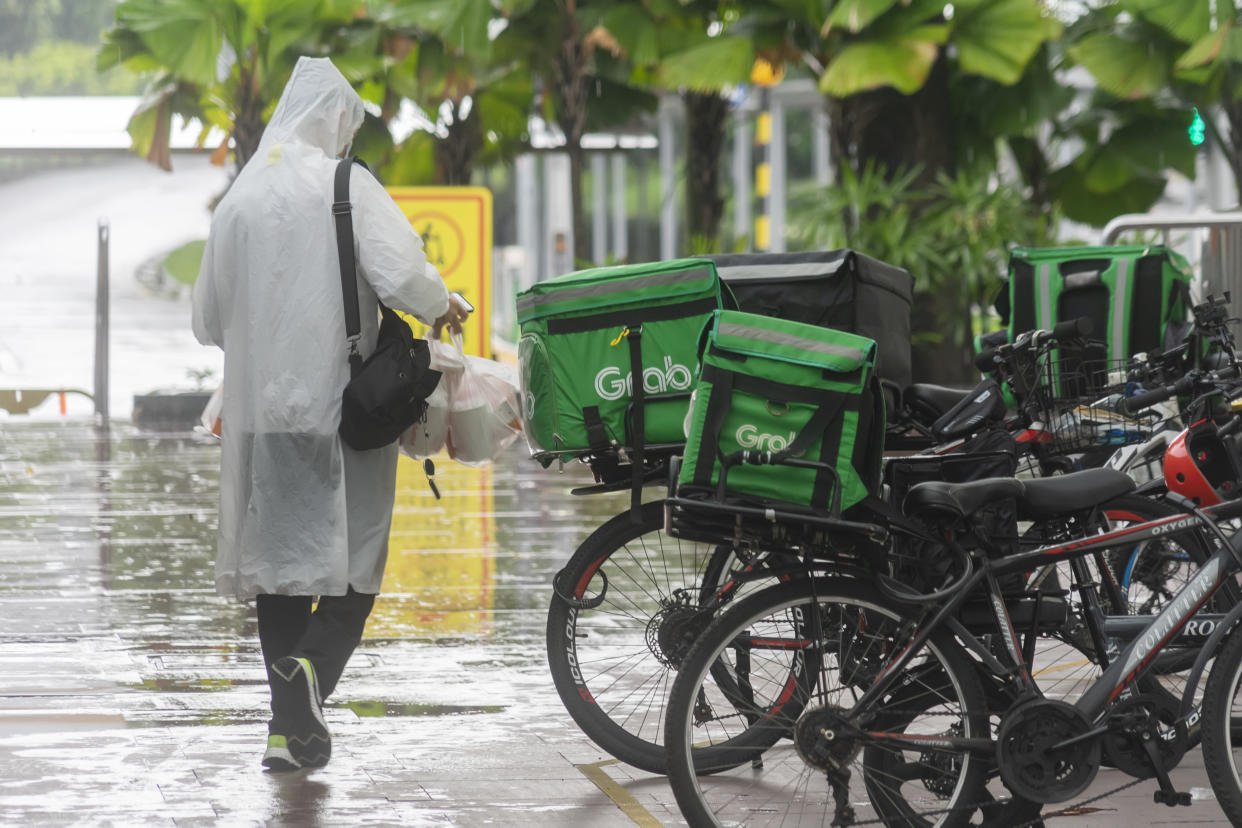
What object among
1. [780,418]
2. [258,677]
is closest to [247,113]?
[258,677]

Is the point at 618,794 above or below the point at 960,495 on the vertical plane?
below

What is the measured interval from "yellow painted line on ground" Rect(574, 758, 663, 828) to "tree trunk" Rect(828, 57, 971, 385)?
1141 centimetres

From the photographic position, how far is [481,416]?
5.56 meters

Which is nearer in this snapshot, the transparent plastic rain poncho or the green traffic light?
the transparent plastic rain poncho

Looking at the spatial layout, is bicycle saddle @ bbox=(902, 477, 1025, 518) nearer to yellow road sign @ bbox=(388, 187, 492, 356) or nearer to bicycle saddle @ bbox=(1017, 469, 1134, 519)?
bicycle saddle @ bbox=(1017, 469, 1134, 519)

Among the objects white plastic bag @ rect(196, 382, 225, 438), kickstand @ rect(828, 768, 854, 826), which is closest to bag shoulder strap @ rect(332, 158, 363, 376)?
white plastic bag @ rect(196, 382, 225, 438)

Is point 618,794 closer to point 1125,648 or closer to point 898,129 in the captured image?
point 1125,648

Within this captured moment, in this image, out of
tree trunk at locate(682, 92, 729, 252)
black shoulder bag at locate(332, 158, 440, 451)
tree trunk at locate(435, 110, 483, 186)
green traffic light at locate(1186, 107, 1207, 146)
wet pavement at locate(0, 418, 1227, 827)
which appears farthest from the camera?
tree trunk at locate(435, 110, 483, 186)

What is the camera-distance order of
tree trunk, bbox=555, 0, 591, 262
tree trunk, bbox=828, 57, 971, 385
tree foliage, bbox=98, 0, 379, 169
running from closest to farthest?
tree foliage, bbox=98, 0, 379, 169 < tree trunk, bbox=828, 57, 971, 385 < tree trunk, bbox=555, 0, 591, 262

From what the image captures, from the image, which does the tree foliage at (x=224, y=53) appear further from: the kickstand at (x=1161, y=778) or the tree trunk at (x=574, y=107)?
the kickstand at (x=1161, y=778)

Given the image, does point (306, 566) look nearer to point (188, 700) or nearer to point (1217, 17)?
point (188, 700)

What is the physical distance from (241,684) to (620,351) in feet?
7.43

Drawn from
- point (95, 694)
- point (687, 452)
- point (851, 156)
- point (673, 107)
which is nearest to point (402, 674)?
point (95, 694)

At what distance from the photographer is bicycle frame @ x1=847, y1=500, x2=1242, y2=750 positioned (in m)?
4.20
